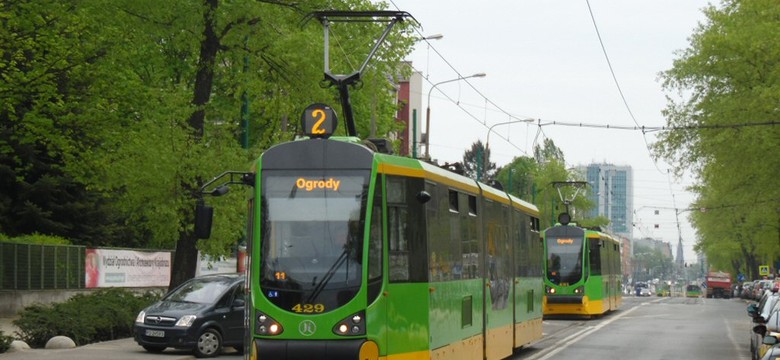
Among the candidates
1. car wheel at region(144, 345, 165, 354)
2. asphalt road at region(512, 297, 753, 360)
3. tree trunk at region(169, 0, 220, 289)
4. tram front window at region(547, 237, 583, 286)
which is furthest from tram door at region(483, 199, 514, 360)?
tram front window at region(547, 237, 583, 286)

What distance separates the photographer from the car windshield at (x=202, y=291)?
79.5 feet

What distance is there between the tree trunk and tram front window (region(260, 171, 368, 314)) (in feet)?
48.6

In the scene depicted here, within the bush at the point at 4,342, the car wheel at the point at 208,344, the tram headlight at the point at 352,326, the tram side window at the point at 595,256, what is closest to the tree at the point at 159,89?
the bush at the point at 4,342

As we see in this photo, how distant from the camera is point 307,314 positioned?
1427 cm

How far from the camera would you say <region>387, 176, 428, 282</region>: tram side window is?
15.0 metres

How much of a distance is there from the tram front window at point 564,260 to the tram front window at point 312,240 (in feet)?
91.1

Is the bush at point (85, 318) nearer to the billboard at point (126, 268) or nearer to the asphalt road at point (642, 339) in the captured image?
the billboard at point (126, 268)

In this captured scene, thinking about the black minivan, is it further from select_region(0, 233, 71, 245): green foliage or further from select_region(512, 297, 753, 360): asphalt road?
select_region(0, 233, 71, 245): green foliage

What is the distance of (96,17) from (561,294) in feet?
69.3

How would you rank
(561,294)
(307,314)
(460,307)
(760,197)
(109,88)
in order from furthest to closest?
(760,197), (561,294), (109,88), (460,307), (307,314)

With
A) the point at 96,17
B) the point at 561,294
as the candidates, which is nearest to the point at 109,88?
the point at 96,17

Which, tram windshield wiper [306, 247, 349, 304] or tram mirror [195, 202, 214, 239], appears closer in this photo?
tram mirror [195, 202, 214, 239]

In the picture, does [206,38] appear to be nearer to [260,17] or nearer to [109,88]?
[260,17]

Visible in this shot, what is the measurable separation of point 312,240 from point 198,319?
957 cm
